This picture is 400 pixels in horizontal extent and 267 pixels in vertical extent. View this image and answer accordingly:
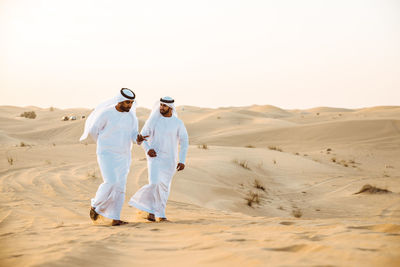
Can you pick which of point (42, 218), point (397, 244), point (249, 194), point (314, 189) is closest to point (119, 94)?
point (42, 218)

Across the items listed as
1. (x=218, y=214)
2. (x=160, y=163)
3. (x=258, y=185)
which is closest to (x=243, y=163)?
(x=258, y=185)

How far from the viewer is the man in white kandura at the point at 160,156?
5515 millimetres

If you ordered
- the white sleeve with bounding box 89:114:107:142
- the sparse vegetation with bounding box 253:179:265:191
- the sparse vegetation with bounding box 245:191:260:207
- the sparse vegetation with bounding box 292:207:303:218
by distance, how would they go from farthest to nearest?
the sparse vegetation with bounding box 253:179:265:191 < the sparse vegetation with bounding box 245:191:260:207 < the sparse vegetation with bounding box 292:207:303:218 < the white sleeve with bounding box 89:114:107:142

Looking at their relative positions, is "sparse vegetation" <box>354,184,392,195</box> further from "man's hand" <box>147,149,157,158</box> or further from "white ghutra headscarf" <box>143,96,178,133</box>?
"man's hand" <box>147,149,157,158</box>

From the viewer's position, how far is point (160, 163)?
567 cm

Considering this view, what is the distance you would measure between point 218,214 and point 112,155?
2049mm

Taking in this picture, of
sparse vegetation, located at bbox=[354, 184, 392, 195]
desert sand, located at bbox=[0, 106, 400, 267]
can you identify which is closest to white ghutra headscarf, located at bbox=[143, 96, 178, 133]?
desert sand, located at bbox=[0, 106, 400, 267]

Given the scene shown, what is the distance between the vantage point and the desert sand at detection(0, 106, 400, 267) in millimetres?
3074

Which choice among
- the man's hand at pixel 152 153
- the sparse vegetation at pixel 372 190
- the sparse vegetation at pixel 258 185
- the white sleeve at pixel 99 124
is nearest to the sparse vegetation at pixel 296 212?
the sparse vegetation at pixel 258 185

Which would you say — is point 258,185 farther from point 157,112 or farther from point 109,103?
point 109,103

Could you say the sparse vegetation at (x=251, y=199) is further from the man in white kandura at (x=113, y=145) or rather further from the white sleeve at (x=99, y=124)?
the white sleeve at (x=99, y=124)

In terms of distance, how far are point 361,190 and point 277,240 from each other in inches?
284

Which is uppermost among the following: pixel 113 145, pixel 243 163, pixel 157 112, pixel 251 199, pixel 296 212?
pixel 157 112

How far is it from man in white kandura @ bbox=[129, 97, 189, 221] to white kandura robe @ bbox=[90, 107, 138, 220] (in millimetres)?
309
